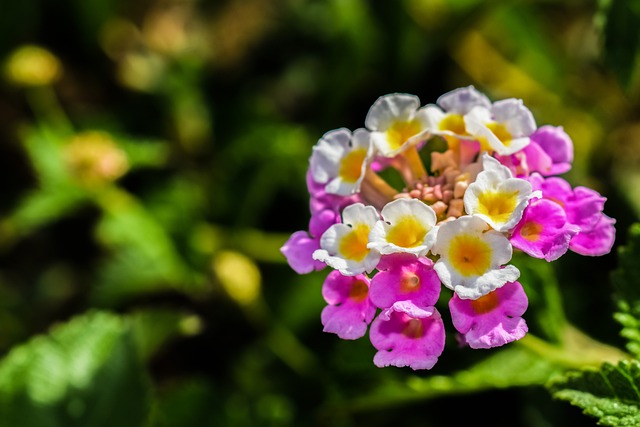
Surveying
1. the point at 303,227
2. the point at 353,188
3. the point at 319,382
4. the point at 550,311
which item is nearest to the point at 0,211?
the point at 303,227

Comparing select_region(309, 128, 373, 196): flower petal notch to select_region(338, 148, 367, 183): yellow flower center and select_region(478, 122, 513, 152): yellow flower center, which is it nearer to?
select_region(338, 148, 367, 183): yellow flower center

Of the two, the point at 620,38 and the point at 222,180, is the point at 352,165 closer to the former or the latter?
the point at 620,38

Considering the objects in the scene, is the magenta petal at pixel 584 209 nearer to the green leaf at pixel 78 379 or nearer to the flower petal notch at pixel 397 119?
the flower petal notch at pixel 397 119

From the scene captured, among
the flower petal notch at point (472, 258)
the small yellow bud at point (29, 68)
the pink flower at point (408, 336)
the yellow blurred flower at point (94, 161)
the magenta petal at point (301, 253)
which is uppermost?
the flower petal notch at point (472, 258)

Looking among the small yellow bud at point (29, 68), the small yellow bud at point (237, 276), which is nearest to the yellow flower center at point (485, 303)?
the small yellow bud at point (237, 276)

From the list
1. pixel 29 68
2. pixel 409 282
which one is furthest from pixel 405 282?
pixel 29 68

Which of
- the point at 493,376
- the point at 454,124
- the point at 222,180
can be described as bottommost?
the point at 222,180
